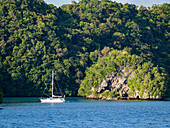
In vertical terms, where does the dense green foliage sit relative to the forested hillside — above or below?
below

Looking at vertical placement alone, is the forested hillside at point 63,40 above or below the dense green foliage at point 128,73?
above

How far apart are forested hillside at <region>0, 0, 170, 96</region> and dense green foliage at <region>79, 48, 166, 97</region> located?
9431 mm

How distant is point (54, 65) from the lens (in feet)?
493

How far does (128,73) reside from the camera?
138m

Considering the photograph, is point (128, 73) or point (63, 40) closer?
point (128, 73)

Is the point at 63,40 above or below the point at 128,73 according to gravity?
above

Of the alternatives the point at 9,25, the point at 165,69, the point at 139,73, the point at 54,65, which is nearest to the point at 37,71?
the point at 54,65

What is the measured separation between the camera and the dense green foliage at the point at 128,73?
129 metres

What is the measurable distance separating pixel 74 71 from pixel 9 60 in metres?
22.6

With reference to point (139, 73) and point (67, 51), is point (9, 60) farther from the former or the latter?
point (139, 73)

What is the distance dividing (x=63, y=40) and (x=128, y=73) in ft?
127

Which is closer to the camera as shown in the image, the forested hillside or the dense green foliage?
the dense green foliage

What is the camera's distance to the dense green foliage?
5074 inches

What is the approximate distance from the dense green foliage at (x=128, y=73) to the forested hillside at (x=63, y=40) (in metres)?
9.43
